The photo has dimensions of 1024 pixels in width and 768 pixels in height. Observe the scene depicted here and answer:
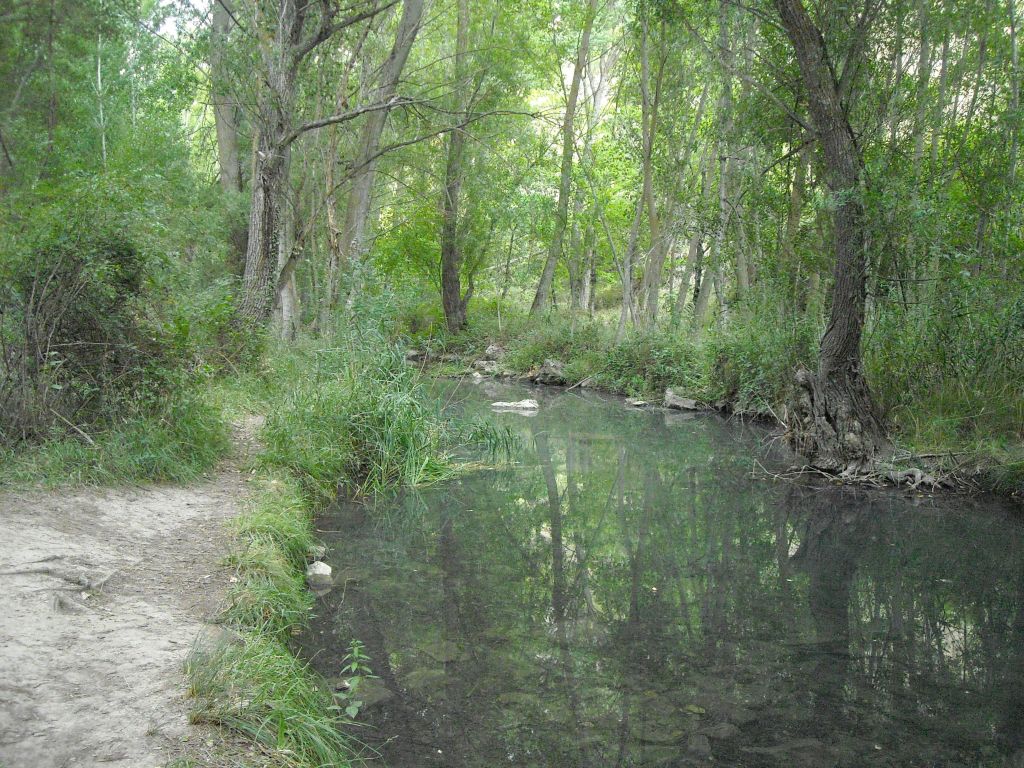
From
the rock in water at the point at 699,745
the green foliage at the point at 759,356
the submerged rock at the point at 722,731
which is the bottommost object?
the rock in water at the point at 699,745

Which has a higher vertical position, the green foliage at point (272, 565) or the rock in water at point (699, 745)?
the green foliage at point (272, 565)

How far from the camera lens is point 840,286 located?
27.0 ft

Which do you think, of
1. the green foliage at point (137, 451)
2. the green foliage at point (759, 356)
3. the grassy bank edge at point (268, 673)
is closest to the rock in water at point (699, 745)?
the grassy bank edge at point (268, 673)

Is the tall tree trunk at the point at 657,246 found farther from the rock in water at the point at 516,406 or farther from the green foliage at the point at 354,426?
the green foliage at the point at 354,426

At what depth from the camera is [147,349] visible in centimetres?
639

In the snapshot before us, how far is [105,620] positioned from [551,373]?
49.1 ft

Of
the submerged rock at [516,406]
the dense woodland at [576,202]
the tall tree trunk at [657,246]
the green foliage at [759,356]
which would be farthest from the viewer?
the tall tree trunk at [657,246]

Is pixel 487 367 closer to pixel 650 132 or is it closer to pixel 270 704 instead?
pixel 650 132

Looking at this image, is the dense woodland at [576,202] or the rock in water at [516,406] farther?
the rock in water at [516,406]

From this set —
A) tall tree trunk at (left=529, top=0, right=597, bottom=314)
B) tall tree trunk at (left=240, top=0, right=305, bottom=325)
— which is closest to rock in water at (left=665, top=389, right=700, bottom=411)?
tall tree trunk at (left=240, top=0, right=305, bottom=325)

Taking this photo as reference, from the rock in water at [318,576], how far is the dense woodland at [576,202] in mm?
2131

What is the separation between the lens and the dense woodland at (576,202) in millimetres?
6273

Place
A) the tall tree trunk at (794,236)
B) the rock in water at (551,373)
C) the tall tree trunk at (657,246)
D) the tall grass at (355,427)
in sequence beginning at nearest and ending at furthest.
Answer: the tall grass at (355,427) → the tall tree trunk at (794,236) → the tall tree trunk at (657,246) → the rock in water at (551,373)

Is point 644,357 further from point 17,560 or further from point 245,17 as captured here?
point 17,560
